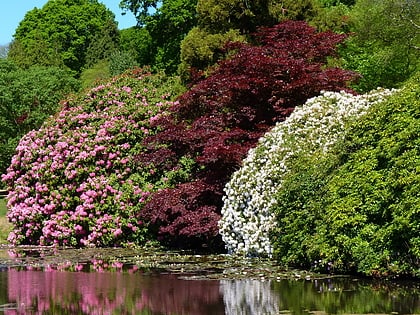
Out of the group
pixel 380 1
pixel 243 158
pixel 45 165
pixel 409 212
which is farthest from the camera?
pixel 380 1

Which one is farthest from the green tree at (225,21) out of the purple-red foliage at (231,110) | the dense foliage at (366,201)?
the dense foliage at (366,201)

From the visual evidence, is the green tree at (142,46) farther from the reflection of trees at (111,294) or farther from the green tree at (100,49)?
the reflection of trees at (111,294)

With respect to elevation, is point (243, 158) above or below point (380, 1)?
below

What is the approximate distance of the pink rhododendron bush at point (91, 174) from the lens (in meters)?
17.8

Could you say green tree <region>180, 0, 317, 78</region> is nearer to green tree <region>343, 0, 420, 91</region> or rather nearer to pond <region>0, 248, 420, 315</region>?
green tree <region>343, 0, 420, 91</region>

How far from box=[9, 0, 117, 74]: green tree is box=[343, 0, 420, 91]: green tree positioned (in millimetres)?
31506

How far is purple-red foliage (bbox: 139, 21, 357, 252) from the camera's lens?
1545cm

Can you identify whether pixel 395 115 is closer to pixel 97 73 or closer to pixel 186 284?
pixel 186 284

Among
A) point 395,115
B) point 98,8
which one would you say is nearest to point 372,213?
point 395,115

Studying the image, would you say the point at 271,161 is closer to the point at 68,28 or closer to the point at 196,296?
the point at 196,296

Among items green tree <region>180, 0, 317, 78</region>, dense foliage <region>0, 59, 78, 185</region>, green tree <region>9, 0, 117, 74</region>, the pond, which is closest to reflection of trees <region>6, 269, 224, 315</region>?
the pond

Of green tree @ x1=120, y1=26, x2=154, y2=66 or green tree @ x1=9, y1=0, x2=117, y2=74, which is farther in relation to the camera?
green tree @ x1=9, y1=0, x2=117, y2=74

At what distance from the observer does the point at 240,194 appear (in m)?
14.1

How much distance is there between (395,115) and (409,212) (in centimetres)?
176
